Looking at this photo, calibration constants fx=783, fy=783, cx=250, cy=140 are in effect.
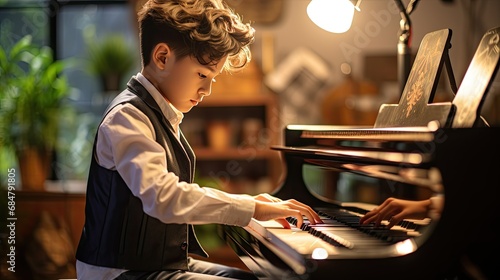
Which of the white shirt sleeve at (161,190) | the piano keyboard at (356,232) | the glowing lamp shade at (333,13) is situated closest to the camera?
the piano keyboard at (356,232)

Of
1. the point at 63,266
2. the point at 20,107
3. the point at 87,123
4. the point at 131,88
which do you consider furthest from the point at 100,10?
the point at 131,88

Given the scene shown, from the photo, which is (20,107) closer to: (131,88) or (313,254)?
(131,88)

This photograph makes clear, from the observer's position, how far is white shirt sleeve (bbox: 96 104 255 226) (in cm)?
164

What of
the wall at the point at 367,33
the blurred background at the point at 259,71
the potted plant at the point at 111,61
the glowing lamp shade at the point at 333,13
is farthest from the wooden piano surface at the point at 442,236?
the wall at the point at 367,33

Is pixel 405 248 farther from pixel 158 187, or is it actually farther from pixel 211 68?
pixel 211 68

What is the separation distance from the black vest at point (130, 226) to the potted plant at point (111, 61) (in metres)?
3.15

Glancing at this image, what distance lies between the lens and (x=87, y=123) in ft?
17.4

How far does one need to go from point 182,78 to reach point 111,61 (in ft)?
10.5

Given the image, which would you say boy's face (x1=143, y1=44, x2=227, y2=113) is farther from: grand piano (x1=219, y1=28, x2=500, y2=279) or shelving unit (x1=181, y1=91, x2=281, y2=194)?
shelving unit (x1=181, y1=91, x2=281, y2=194)

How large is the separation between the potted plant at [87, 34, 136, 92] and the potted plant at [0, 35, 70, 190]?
567mm

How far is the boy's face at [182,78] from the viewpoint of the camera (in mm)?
1909

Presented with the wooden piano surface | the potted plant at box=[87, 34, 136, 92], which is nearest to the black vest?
the wooden piano surface

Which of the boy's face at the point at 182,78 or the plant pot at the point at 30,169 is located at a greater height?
the boy's face at the point at 182,78

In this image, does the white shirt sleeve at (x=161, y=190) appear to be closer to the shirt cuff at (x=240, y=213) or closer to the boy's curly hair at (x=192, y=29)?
the shirt cuff at (x=240, y=213)
